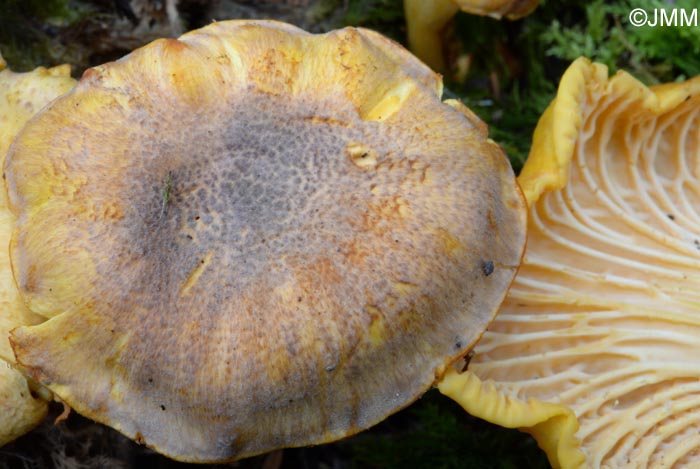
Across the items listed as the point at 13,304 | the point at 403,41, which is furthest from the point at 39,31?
the point at 403,41

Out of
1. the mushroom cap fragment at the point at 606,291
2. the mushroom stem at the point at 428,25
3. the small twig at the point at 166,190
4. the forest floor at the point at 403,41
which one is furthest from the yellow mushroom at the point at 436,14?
the small twig at the point at 166,190

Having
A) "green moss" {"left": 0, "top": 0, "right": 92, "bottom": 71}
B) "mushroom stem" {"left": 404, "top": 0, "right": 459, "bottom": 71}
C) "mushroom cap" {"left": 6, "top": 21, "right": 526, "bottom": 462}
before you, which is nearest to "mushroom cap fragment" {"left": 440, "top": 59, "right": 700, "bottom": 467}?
"mushroom cap" {"left": 6, "top": 21, "right": 526, "bottom": 462}

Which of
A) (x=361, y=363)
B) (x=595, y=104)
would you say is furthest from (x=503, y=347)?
(x=595, y=104)

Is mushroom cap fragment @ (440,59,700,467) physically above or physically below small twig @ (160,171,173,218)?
below

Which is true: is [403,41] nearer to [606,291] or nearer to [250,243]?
[606,291]

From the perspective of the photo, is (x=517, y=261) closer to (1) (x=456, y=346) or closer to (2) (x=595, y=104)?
(1) (x=456, y=346)

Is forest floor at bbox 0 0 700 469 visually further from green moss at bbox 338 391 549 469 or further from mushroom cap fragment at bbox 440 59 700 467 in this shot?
mushroom cap fragment at bbox 440 59 700 467
